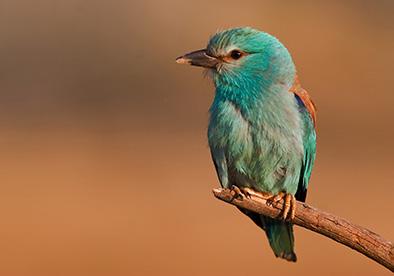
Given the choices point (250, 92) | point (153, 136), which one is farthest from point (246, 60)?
point (153, 136)

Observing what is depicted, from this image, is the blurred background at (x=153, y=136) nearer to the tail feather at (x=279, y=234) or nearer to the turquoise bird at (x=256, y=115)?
the tail feather at (x=279, y=234)

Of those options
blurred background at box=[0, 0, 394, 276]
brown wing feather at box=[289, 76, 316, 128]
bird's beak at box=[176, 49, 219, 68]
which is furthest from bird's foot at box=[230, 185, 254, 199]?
blurred background at box=[0, 0, 394, 276]

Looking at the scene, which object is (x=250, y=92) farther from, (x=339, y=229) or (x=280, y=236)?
(x=339, y=229)

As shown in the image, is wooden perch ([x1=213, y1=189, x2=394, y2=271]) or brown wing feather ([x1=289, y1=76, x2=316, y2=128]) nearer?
wooden perch ([x1=213, y1=189, x2=394, y2=271])

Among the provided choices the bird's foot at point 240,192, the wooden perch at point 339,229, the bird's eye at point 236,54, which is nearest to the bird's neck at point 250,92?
the bird's eye at point 236,54

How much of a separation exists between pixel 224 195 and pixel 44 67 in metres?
11.2

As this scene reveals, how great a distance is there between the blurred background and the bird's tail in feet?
11.8

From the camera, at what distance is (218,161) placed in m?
6.70

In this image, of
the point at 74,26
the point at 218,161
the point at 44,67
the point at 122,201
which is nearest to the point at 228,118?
the point at 218,161

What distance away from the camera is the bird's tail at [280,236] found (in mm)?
6949

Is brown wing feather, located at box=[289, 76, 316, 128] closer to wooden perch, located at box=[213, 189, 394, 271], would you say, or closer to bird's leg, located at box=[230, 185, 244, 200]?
bird's leg, located at box=[230, 185, 244, 200]

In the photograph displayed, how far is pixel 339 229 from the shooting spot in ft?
18.8

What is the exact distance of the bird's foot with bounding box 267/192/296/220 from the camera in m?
6.24

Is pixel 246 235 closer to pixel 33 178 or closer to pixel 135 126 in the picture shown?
pixel 33 178
